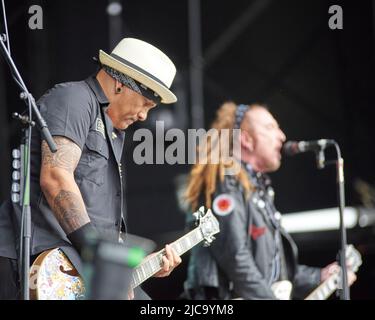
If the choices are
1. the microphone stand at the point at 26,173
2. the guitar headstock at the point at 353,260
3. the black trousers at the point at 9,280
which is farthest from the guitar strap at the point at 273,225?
the microphone stand at the point at 26,173

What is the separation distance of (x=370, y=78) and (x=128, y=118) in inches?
127

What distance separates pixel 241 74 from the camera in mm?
7410

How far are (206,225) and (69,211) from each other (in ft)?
4.06

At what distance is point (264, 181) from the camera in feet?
18.3

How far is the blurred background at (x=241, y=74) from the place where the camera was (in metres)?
6.62

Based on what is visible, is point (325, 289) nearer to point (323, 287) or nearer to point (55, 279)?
point (323, 287)

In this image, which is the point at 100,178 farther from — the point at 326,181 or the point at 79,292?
the point at 326,181

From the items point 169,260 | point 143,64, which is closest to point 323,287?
point 169,260

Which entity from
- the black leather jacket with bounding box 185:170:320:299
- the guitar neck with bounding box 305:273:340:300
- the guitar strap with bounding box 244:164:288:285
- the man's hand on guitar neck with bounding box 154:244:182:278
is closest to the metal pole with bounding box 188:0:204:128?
the guitar strap with bounding box 244:164:288:285

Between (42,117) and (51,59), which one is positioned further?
(51,59)

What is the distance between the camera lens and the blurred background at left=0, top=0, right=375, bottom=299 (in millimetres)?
6621

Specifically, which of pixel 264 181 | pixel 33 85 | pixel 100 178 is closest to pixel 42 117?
pixel 100 178

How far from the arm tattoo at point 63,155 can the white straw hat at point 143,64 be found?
0.60 meters

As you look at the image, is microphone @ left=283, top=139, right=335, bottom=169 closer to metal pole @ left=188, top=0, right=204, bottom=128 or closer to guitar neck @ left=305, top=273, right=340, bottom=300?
guitar neck @ left=305, top=273, right=340, bottom=300
